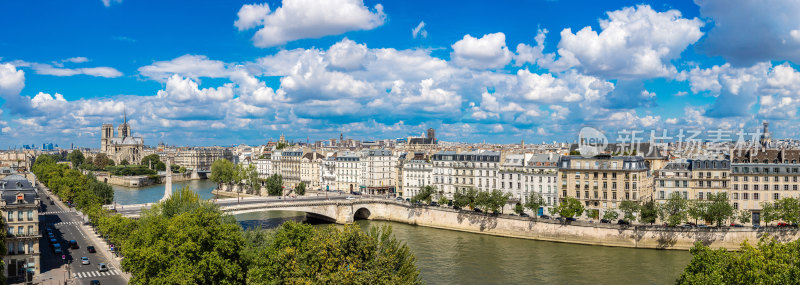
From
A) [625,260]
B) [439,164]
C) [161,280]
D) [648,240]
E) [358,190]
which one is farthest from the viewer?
[358,190]

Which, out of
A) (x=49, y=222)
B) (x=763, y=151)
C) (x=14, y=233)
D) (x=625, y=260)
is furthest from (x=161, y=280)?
(x=763, y=151)

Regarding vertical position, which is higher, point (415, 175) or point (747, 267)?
point (415, 175)

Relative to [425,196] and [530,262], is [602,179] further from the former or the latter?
[425,196]

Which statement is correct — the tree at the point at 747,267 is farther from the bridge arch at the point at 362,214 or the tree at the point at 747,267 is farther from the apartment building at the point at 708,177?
the bridge arch at the point at 362,214

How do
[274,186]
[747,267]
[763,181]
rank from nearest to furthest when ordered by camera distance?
[747,267] → [763,181] → [274,186]

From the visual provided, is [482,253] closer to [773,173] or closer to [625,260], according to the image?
[625,260]

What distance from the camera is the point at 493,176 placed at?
7650cm

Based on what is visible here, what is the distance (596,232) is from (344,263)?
41038mm

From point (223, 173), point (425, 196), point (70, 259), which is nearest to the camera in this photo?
point (70, 259)

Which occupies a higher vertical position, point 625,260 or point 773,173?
point 773,173

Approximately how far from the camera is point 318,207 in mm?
72562

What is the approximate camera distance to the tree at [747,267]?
26266 millimetres

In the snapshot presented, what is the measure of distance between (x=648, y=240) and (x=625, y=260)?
A: 7297mm

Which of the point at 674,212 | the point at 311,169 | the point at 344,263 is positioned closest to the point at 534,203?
the point at 674,212
